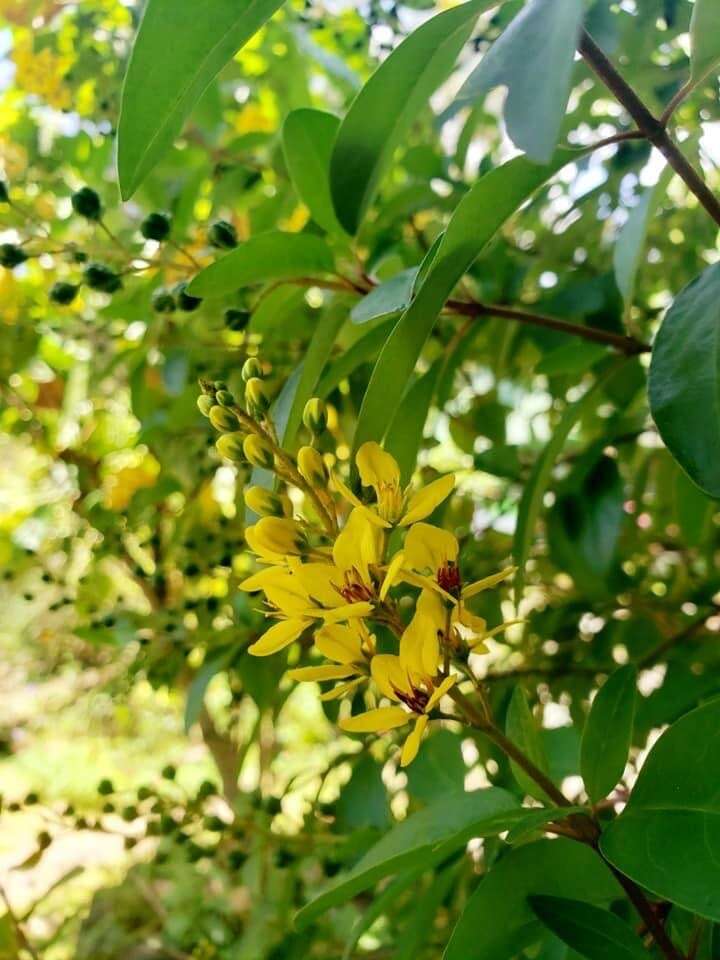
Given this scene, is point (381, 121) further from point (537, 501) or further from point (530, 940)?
point (530, 940)

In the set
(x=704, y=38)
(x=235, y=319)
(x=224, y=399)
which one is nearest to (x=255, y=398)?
(x=224, y=399)

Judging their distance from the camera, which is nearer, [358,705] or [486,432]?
[358,705]

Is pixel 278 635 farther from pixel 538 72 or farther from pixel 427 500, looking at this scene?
pixel 538 72

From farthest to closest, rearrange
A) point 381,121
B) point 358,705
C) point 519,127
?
point 358,705 → point 381,121 → point 519,127

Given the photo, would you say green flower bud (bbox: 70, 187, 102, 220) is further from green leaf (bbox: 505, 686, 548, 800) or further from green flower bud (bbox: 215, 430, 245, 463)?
green leaf (bbox: 505, 686, 548, 800)

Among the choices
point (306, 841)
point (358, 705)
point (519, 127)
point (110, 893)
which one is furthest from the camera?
point (110, 893)

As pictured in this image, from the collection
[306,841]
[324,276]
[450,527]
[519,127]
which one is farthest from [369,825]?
[519,127]
